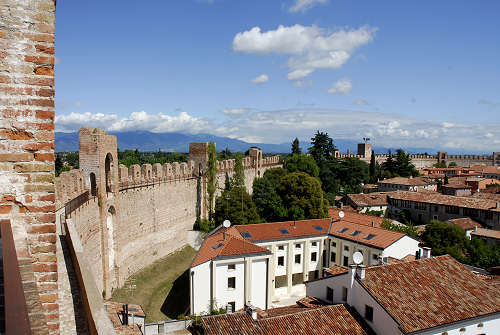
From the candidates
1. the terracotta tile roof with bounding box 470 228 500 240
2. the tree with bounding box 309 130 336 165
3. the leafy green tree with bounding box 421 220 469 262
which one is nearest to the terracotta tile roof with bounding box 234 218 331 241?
the leafy green tree with bounding box 421 220 469 262

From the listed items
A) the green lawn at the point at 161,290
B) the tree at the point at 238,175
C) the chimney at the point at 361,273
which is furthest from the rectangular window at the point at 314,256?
the chimney at the point at 361,273

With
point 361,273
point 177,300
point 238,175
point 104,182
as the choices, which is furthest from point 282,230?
point 104,182

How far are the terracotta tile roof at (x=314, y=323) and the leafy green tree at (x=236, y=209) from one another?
534 inches

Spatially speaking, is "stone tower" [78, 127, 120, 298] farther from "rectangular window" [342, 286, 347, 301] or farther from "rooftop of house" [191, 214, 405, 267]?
"rectangular window" [342, 286, 347, 301]

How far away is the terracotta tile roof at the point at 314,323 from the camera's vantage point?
12.8 m

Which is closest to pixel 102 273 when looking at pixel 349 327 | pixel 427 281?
pixel 349 327

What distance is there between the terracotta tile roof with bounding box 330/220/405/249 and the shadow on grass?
432 inches

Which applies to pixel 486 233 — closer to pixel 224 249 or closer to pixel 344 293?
pixel 344 293

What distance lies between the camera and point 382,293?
13695 millimetres

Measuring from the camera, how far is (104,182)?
15.6 meters

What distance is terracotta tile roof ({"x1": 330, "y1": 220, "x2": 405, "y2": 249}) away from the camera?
870 inches

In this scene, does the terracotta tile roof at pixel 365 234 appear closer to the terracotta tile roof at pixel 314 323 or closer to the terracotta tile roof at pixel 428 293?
the terracotta tile roof at pixel 428 293

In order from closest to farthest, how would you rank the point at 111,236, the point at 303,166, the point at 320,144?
the point at 111,236 → the point at 303,166 → the point at 320,144

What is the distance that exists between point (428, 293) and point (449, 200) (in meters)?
30.7
